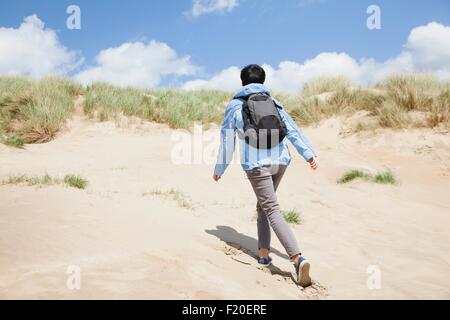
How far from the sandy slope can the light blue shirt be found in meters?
0.95

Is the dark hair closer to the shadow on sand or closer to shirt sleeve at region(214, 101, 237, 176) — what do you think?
shirt sleeve at region(214, 101, 237, 176)

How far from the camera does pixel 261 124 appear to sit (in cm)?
368

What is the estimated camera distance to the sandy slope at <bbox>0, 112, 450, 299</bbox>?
321cm

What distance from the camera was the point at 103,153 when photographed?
10.2 metres

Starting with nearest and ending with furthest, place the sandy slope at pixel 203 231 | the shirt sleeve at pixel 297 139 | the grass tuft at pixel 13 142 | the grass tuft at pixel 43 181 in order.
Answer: the sandy slope at pixel 203 231 < the shirt sleeve at pixel 297 139 < the grass tuft at pixel 43 181 < the grass tuft at pixel 13 142

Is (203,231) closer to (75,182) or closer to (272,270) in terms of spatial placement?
(272,270)

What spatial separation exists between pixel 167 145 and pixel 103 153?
1.73 metres

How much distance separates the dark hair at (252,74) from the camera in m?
3.88

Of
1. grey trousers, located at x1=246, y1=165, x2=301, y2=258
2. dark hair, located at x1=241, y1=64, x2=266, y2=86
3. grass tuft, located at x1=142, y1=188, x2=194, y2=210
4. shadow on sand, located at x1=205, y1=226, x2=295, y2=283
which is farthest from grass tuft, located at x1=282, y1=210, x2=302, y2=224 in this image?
dark hair, located at x1=241, y1=64, x2=266, y2=86

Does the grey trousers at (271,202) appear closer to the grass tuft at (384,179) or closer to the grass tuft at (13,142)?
the grass tuft at (384,179)

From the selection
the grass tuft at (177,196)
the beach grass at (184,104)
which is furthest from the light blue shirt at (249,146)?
the beach grass at (184,104)
